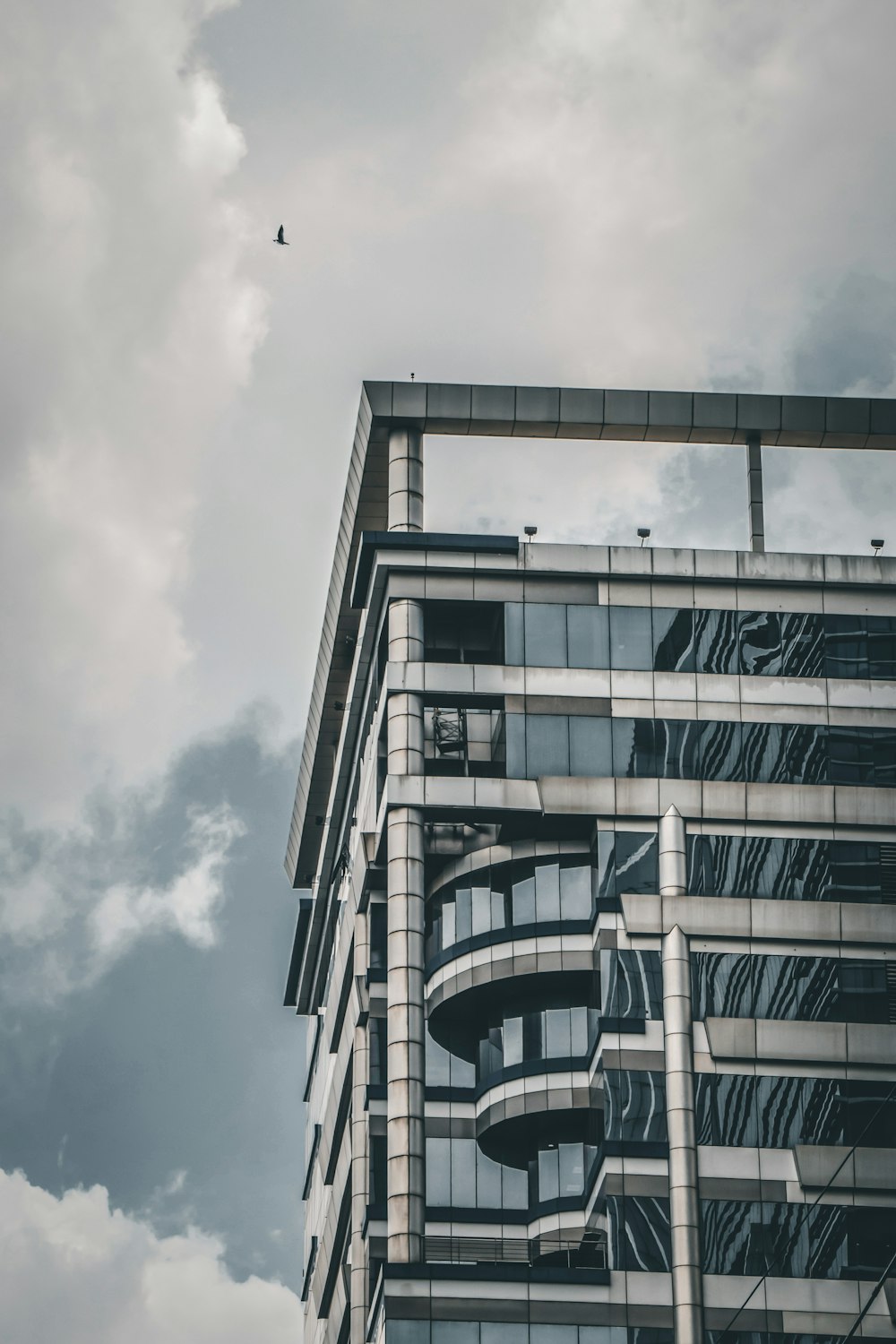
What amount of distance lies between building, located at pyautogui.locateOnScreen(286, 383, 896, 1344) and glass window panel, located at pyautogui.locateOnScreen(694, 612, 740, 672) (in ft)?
0.38

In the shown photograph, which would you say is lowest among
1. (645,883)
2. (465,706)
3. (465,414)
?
(645,883)

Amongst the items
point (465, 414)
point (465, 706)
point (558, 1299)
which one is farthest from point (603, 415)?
point (558, 1299)

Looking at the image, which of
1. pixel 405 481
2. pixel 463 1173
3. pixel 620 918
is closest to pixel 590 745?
pixel 620 918

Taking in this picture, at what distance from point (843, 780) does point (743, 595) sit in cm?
885

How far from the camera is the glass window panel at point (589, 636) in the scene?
346 ft

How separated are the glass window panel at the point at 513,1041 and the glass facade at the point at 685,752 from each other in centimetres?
983

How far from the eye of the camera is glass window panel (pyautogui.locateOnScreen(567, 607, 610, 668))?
4149 inches

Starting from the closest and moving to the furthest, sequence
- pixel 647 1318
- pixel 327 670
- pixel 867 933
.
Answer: pixel 647 1318, pixel 867 933, pixel 327 670

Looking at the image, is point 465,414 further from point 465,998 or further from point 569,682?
point 465,998

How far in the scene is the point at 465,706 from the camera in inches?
4193

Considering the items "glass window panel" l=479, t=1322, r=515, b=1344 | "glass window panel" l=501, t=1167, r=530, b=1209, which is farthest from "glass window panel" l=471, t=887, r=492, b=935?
"glass window panel" l=479, t=1322, r=515, b=1344

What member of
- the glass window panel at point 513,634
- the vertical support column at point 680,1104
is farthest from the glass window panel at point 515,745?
the vertical support column at point 680,1104

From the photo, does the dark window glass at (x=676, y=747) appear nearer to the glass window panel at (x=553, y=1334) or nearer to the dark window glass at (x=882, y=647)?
the dark window glass at (x=882, y=647)

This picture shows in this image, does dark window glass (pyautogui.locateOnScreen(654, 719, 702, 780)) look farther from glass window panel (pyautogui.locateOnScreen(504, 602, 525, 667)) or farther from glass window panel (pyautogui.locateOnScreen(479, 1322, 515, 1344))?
glass window panel (pyautogui.locateOnScreen(479, 1322, 515, 1344))
